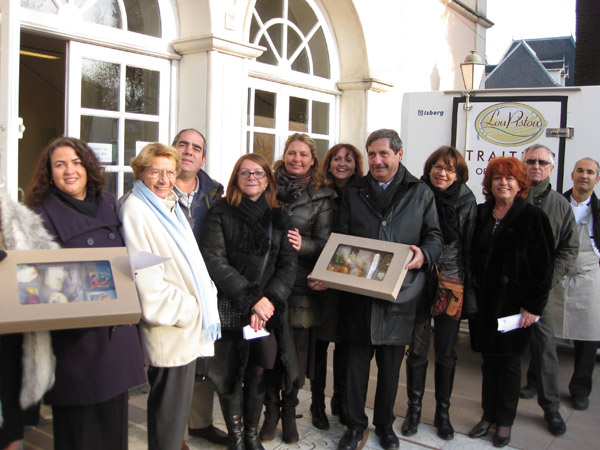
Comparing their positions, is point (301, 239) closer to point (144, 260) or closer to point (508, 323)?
point (144, 260)

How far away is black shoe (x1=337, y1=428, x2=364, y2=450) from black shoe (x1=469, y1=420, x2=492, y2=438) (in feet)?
2.50

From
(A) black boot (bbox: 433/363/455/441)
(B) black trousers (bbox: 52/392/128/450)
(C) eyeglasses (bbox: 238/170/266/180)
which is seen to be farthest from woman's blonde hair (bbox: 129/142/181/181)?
(A) black boot (bbox: 433/363/455/441)

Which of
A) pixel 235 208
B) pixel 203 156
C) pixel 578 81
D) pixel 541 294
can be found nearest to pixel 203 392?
pixel 235 208

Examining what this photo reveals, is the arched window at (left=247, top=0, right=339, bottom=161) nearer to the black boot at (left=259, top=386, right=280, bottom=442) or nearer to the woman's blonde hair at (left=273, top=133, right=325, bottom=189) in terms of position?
the woman's blonde hair at (left=273, top=133, right=325, bottom=189)

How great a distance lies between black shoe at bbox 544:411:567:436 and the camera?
12.8 ft

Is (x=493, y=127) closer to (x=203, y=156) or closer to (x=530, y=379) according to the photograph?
(x=530, y=379)

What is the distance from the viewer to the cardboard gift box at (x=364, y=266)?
3143 millimetres

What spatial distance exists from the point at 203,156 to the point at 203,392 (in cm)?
142

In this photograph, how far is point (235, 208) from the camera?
3.27 meters

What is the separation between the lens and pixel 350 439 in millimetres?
3535

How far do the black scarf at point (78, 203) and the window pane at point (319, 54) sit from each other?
5427 millimetres

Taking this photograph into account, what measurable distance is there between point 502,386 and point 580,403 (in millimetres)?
1076

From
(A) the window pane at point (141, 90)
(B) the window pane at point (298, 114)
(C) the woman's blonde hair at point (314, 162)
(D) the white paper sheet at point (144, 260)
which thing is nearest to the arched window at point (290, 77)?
(B) the window pane at point (298, 114)

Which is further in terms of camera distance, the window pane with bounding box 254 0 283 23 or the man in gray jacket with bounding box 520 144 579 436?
the window pane with bounding box 254 0 283 23
